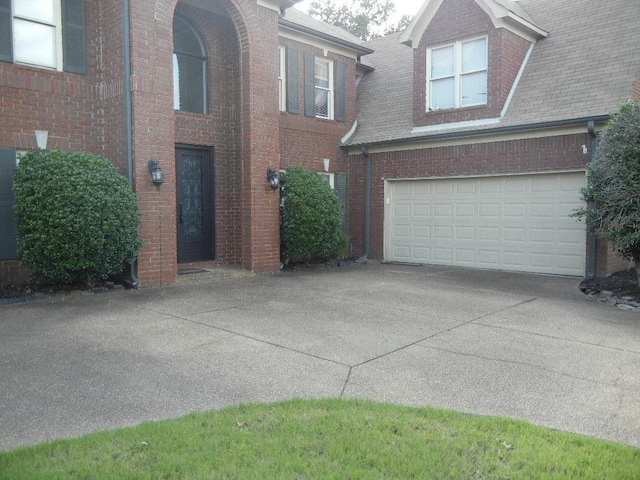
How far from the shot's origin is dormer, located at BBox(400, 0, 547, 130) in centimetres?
1189

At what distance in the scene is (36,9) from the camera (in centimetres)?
889

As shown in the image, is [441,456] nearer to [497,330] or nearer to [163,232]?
[497,330]

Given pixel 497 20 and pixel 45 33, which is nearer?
pixel 45 33

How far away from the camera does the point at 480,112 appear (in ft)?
39.8

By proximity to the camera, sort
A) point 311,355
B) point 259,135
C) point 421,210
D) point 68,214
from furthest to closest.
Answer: point 421,210 → point 259,135 → point 68,214 → point 311,355

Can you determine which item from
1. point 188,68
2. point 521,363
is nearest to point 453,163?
point 188,68

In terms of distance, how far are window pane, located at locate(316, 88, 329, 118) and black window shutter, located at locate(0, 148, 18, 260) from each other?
7.38 m

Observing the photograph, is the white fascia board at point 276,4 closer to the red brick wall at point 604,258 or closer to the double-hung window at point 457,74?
the double-hung window at point 457,74

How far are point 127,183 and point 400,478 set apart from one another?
282 inches

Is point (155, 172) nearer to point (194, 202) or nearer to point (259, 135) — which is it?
point (194, 202)

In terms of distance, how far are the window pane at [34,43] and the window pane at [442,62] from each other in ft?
26.9

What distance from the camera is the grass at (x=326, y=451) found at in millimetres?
2908

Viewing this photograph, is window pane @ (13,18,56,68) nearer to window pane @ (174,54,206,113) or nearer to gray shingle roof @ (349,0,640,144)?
window pane @ (174,54,206,113)

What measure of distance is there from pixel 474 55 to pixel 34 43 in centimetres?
898
